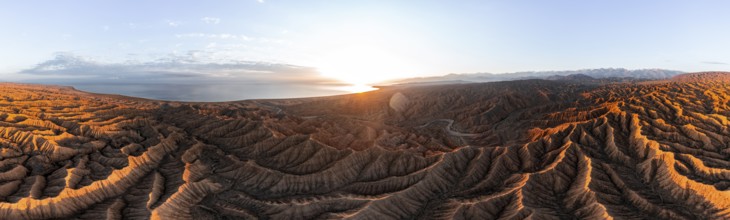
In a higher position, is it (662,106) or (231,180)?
(662,106)

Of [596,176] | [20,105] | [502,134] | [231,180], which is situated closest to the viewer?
[596,176]

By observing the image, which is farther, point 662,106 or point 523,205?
point 662,106

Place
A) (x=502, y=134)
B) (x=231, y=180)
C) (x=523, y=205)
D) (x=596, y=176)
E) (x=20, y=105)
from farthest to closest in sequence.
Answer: (x=502, y=134) → (x=20, y=105) → (x=231, y=180) → (x=596, y=176) → (x=523, y=205)

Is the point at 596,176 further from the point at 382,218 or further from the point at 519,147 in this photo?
the point at 382,218

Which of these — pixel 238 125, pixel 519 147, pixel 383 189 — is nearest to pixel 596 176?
pixel 519 147

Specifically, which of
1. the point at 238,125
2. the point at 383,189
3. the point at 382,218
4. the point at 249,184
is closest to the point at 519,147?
the point at 383,189

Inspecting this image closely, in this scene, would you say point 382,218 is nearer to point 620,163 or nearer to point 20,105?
point 620,163

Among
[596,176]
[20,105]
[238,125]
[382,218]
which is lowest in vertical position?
[382,218]
